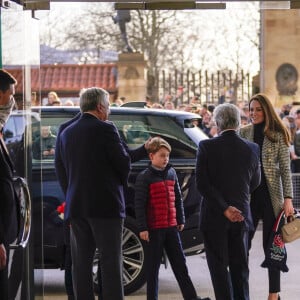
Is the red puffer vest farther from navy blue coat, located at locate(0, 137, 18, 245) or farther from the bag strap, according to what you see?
navy blue coat, located at locate(0, 137, 18, 245)

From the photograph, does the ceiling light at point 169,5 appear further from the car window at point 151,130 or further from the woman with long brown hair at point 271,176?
the car window at point 151,130

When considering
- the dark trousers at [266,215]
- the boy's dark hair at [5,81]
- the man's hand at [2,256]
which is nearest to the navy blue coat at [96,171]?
the boy's dark hair at [5,81]

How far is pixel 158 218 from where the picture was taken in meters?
8.82

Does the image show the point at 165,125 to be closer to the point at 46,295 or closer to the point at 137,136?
the point at 137,136

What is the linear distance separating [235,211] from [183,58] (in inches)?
1578

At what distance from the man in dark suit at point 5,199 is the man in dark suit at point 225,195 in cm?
193

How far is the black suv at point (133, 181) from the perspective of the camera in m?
9.80

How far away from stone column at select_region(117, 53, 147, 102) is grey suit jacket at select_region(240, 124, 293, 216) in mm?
23085

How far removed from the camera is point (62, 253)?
9.59 metres

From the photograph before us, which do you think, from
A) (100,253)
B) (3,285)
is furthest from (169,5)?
(3,285)

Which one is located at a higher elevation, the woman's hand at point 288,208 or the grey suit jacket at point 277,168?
the grey suit jacket at point 277,168

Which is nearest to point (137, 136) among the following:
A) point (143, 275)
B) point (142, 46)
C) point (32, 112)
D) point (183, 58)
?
point (143, 275)

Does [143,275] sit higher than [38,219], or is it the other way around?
[38,219]

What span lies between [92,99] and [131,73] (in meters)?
24.8
